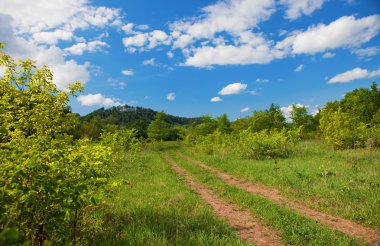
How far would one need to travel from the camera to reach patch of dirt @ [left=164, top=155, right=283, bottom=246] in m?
7.40

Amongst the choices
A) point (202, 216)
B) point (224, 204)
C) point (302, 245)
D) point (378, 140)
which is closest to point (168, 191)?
point (224, 204)

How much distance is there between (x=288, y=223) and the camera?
26.7 feet

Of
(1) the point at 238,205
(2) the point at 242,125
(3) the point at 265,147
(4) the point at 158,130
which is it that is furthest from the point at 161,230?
(2) the point at 242,125

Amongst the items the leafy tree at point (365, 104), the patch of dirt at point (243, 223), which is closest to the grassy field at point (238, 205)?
the patch of dirt at point (243, 223)

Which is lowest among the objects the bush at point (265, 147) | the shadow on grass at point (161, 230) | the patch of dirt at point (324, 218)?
the patch of dirt at point (324, 218)

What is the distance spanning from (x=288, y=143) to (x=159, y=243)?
19.0 metres

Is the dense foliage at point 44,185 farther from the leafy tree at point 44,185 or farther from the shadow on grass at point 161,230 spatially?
the shadow on grass at point 161,230

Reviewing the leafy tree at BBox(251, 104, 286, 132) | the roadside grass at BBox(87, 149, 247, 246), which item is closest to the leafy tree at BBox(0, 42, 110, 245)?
the roadside grass at BBox(87, 149, 247, 246)

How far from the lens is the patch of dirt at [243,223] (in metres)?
7.40

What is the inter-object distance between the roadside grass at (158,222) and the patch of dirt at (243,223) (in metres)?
0.40

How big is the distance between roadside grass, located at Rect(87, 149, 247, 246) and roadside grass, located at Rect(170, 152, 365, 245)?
1.34 meters

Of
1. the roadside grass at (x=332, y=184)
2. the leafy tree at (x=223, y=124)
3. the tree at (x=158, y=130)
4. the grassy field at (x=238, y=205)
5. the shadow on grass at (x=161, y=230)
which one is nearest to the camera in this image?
the shadow on grass at (x=161, y=230)

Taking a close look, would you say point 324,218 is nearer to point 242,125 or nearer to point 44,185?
point 44,185

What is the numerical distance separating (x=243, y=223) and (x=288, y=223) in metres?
A: 1.27
